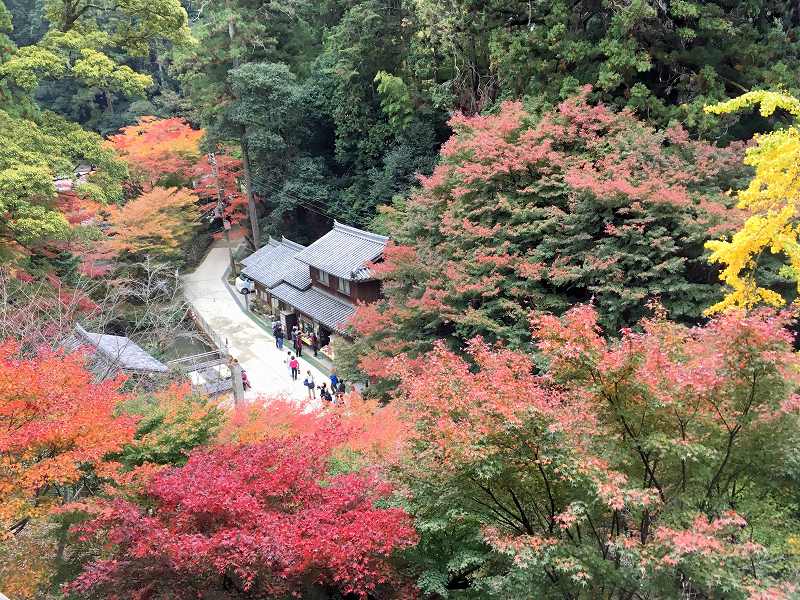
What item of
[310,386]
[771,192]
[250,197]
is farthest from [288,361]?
[771,192]

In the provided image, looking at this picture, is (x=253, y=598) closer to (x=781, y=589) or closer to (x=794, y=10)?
(x=781, y=589)

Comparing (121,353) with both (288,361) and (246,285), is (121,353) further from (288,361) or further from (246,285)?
(246,285)

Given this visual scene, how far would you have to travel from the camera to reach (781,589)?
21.7ft

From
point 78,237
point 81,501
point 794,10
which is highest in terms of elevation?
point 794,10

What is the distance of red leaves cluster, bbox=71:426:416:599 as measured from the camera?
8008mm

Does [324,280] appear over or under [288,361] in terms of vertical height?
over

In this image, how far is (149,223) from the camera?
32.9 metres

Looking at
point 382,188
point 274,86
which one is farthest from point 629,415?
point 274,86

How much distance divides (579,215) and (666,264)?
2.61 m

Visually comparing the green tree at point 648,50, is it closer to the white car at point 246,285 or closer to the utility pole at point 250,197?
the white car at point 246,285

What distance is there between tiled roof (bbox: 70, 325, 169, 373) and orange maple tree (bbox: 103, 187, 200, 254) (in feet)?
40.2

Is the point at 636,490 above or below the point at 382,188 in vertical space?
above

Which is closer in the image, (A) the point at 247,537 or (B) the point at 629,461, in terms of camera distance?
(B) the point at 629,461

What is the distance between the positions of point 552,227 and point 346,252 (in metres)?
12.3
